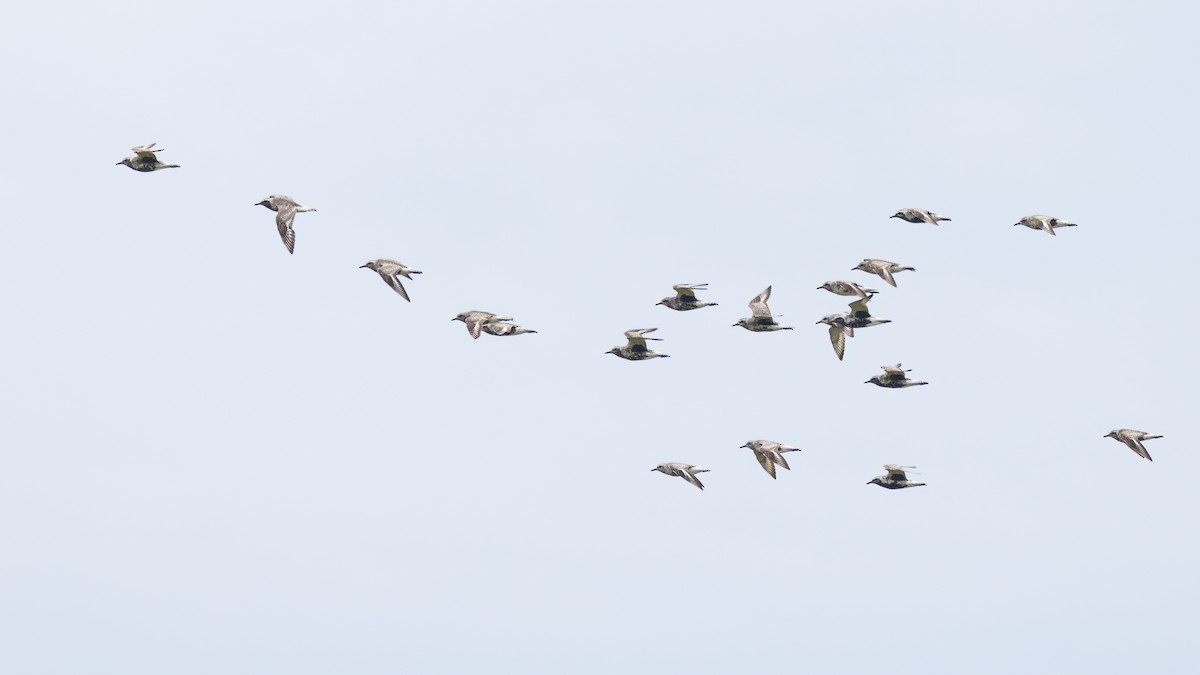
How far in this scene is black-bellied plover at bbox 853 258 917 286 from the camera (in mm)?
85312

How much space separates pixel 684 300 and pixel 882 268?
22.7ft

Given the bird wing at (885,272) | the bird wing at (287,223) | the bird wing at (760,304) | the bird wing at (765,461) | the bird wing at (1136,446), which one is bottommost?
the bird wing at (765,461)

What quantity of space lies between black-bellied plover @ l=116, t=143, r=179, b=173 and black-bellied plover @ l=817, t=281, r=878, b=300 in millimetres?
22656

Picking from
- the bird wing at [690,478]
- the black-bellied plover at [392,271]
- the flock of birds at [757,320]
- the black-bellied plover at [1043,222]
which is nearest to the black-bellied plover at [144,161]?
the flock of birds at [757,320]

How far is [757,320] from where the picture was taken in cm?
8706

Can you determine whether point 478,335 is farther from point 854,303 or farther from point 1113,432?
point 1113,432

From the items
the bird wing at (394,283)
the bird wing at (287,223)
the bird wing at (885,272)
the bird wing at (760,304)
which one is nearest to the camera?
the bird wing at (394,283)

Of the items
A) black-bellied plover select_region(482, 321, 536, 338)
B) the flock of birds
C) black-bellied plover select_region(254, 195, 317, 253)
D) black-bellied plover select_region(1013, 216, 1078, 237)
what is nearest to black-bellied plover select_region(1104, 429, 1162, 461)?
the flock of birds

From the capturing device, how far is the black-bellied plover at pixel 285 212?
83000 mm

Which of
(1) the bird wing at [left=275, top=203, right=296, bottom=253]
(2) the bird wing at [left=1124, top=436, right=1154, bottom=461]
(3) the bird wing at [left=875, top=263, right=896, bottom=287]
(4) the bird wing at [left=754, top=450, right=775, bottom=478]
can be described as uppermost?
(1) the bird wing at [left=275, top=203, right=296, bottom=253]

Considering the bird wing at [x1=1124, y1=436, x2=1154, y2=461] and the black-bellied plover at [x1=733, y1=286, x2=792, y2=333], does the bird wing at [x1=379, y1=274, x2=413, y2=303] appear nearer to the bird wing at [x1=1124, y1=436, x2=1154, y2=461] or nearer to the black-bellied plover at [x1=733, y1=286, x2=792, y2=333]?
the black-bellied plover at [x1=733, y1=286, x2=792, y2=333]

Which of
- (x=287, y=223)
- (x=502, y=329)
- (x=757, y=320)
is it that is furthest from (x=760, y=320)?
(x=287, y=223)

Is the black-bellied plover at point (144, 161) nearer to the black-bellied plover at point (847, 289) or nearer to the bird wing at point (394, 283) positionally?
the bird wing at point (394, 283)

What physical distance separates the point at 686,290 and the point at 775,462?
6624 millimetres
